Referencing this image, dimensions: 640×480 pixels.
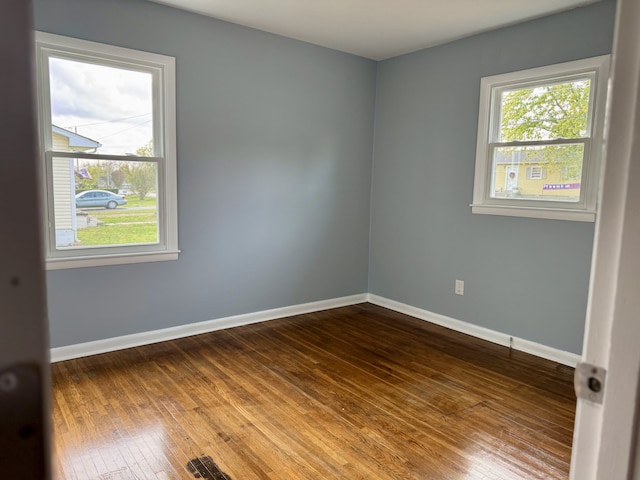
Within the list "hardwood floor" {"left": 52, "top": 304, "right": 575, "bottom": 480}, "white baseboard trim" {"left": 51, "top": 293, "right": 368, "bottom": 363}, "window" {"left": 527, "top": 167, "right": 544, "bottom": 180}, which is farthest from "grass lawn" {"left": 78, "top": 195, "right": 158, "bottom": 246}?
"window" {"left": 527, "top": 167, "right": 544, "bottom": 180}

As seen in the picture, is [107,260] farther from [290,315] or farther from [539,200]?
[539,200]

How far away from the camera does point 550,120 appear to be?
331 cm

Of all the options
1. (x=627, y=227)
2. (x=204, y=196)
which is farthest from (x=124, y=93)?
(x=627, y=227)

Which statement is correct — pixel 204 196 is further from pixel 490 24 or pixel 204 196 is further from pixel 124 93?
pixel 490 24

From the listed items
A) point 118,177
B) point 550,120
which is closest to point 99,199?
point 118,177

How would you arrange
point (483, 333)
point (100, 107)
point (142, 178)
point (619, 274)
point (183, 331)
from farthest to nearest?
point (483, 333), point (183, 331), point (142, 178), point (100, 107), point (619, 274)

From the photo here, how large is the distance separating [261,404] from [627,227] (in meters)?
2.35

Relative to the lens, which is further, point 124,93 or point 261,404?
point 124,93

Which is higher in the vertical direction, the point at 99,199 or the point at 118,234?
the point at 99,199

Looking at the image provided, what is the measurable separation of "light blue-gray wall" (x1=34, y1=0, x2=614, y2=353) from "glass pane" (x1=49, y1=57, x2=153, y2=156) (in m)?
0.22

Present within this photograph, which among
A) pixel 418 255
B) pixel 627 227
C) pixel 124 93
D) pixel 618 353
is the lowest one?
pixel 418 255

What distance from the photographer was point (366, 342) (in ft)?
12.0

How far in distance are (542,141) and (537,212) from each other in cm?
53

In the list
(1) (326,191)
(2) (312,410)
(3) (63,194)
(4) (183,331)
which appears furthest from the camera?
(1) (326,191)
